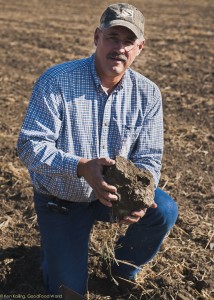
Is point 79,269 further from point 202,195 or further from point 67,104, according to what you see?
point 202,195

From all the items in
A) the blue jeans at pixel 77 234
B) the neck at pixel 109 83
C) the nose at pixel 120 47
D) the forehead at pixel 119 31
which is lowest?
the blue jeans at pixel 77 234

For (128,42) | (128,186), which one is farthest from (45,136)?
(128,42)

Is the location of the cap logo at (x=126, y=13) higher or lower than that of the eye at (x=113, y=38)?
higher

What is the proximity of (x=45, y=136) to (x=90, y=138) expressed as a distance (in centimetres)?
33

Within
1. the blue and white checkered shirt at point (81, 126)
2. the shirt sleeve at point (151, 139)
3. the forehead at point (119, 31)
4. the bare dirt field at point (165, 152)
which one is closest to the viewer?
the blue and white checkered shirt at point (81, 126)

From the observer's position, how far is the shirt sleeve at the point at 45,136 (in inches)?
127

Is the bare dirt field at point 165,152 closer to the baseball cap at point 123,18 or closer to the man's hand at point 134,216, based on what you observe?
the man's hand at point 134,216

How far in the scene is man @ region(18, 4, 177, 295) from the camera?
11.2 ft

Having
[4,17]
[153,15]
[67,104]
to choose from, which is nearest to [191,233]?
[67,104]

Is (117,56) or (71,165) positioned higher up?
(117,56)

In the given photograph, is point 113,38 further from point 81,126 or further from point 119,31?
point 81,126

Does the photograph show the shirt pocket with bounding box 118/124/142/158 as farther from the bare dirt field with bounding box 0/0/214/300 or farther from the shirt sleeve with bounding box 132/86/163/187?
the bare dirt field with bounding box 0/0/214/300

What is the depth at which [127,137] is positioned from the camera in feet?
12.1

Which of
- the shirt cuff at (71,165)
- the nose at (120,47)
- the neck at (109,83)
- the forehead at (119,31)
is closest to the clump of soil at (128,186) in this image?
the shirt cuff at (71,165)
